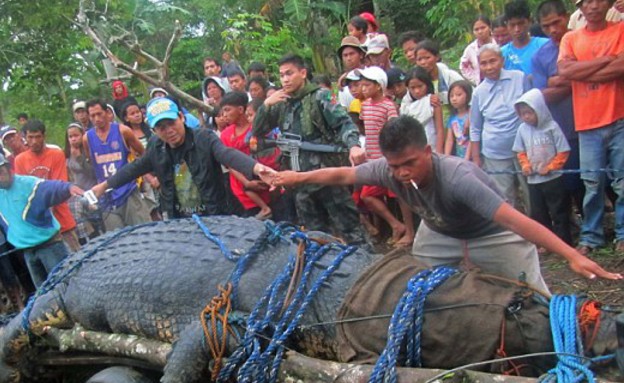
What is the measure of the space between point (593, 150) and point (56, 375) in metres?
4.17

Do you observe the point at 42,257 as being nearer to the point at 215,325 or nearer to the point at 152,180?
the point at 152,180

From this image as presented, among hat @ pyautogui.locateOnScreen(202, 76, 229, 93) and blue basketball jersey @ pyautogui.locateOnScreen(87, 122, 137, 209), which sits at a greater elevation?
hat @ pyautogui.locateOnScreen(202, 76, 229, 93)

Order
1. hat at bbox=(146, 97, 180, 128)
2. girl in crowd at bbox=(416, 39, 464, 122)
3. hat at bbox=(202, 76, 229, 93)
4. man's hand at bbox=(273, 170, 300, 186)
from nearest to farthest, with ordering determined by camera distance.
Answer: man's hand at bbox=(273, 170, 300, 186)
hat at bbox=(146, 97, 180, 128)
girl in crowd at bbox=(416, 39, 464, 122)
hat at bbox=(202, 76, 229, 93)

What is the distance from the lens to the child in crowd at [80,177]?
7.12 m

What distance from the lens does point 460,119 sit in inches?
239

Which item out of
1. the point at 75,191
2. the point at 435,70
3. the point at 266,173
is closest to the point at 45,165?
the point at 75,191

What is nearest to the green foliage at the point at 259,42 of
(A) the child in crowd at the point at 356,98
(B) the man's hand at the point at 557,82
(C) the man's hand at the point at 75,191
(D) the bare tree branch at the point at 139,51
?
(D) the bare tree branch at the point at 139,51

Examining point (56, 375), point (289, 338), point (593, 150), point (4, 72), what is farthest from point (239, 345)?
point (4, 72)

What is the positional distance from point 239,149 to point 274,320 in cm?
320

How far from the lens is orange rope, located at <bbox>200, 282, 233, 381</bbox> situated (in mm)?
2965

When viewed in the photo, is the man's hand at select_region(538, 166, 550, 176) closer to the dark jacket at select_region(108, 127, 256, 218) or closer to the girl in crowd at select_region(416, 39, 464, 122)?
the girl in crowd at select_region(416, 39, 464, 122)

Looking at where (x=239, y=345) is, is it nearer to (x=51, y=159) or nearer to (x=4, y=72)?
(x=51, y=159)

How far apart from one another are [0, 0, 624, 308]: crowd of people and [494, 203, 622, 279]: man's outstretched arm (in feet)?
1.04

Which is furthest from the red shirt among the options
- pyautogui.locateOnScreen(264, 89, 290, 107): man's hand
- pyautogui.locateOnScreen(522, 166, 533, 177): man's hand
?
pyautogui.locateOnScreen(522, 166, 533, 177): man's hand
